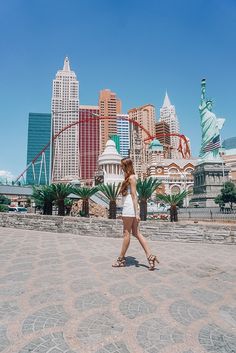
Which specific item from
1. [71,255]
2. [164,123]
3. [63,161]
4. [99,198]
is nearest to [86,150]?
[63,161]

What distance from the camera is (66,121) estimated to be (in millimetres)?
152000

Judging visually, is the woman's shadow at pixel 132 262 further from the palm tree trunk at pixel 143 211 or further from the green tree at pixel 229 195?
the green tree at pixel 229 195

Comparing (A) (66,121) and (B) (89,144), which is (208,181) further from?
(A) (66,121)

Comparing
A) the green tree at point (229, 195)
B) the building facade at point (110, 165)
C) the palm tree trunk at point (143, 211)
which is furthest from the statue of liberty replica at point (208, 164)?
the palm tree trunk at point (143, 211)

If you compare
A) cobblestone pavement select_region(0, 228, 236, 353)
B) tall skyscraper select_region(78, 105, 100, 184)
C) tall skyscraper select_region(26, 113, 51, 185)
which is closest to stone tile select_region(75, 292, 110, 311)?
cobblestone pavement select_region(0, 228, 236, 353)

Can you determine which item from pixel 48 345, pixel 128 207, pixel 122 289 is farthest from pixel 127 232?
pixel 48 345

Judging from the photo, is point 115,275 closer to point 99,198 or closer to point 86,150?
point 99,198

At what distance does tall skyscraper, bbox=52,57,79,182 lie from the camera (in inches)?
5807

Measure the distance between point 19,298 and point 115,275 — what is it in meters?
1.50

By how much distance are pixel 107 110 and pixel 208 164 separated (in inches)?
4291

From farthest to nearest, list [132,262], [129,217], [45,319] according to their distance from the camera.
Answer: [132,262]
[129,217]
[45,319]

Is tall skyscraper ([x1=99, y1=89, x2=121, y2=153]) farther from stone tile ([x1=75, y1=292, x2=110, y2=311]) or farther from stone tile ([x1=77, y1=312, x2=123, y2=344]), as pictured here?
stone tile ([x1=77, y1=312, x2=123, y2=344])

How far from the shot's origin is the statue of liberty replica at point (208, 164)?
1949 inches

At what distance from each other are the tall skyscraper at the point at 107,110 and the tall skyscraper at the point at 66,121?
15.3m
